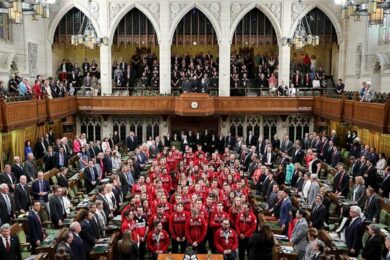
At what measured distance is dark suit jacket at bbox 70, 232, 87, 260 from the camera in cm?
807

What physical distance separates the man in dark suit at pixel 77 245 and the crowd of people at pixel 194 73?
54.2 feet

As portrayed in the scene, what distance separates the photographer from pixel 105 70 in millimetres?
26016

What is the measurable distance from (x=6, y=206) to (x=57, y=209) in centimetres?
112

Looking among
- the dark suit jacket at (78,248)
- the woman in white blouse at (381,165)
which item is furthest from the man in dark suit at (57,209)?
the woman in white blouse at (381,165)

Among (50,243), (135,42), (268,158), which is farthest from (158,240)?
(135,42)

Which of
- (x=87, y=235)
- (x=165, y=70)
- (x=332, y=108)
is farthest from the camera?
(x=165, y=70)

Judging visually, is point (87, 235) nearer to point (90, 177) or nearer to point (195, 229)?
point (195, 229)

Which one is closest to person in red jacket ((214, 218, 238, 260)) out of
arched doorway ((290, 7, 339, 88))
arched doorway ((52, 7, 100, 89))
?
arched doorway ((290, 7, 339, 88))

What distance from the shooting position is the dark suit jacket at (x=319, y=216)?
10063 mm

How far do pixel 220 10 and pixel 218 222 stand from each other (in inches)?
721

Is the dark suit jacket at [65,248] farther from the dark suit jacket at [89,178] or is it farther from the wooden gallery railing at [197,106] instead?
the wooden gallery railing at [197,106]

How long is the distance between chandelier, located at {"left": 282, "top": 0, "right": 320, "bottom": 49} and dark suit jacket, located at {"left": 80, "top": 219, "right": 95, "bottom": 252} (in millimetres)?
15986

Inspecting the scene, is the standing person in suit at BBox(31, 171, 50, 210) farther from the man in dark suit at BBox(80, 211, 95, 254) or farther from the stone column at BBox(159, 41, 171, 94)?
the stone column at BBox(159, 41, 171, 94)

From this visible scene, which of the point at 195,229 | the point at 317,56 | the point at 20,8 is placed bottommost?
the point at 195,229
